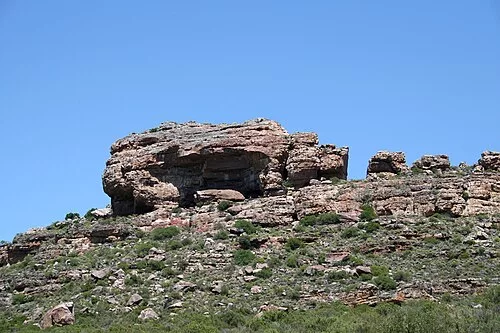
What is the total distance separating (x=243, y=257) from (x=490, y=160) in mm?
17170

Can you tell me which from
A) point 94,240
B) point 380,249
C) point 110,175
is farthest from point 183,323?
point 110,175

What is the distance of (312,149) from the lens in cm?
6362

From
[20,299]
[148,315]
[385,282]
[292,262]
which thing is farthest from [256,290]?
[20,299]

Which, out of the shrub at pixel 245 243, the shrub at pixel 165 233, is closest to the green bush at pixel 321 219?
the shrub at pixel 245 243

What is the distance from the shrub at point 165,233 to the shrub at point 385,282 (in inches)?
626

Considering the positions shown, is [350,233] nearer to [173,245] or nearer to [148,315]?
[173,245]

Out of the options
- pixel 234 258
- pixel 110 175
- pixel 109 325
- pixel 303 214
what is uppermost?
pixel 110 175

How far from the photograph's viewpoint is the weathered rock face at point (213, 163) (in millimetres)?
63625

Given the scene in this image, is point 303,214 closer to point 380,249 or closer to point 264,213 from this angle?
point 264,213

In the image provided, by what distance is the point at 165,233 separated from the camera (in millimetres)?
60750

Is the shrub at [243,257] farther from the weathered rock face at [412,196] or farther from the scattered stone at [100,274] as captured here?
the scattered stone at [100,274]

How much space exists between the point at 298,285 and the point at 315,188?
12.0 meters

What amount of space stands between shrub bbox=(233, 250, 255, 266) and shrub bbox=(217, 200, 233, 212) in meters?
7.18

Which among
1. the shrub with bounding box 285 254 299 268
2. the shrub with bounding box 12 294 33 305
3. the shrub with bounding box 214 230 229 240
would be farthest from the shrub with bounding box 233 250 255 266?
the shrub with bounding box 12 294 33 305
